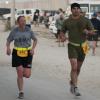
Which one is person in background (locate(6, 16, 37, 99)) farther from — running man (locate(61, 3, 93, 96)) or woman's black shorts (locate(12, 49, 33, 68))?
running man (locate(61, 3, 93, 96))

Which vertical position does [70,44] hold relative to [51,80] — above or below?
above

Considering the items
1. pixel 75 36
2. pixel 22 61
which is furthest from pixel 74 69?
pixel 22 61

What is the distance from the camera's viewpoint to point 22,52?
10.7 metres

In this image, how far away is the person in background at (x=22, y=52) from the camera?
10.6m

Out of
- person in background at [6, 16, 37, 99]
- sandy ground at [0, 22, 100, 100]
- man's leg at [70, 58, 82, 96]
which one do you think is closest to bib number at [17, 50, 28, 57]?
person in background at [6, 16, 37, 99]

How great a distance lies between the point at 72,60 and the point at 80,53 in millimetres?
277

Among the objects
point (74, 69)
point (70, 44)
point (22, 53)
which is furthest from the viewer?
point (70, 44)

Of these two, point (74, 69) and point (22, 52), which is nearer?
point (22, 52)

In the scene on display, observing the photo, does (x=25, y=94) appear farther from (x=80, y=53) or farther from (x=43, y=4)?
(x=43, y=4)

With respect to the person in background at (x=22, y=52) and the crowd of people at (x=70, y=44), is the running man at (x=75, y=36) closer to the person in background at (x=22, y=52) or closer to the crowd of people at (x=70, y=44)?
the crowd of people at (x=70, y=44)

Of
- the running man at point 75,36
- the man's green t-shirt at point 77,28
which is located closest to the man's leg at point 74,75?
the running man at point 75,36

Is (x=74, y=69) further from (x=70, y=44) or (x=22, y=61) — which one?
(x=22, y=61)

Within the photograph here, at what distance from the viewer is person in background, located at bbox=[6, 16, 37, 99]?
1059 cm

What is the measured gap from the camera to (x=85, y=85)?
41.5ft
